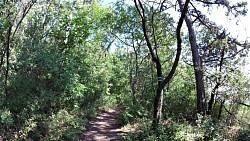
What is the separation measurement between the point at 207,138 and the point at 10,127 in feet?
20.0

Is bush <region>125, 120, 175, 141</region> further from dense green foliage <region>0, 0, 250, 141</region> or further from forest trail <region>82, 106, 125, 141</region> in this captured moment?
forest trail <region>82, 106, 125, 141</region>

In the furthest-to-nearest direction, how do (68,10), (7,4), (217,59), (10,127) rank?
1. (217,59)
2. (68,10)
3. (7,4)
4. (10,127)

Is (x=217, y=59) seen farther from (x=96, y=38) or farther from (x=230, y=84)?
(x=96, y=38)

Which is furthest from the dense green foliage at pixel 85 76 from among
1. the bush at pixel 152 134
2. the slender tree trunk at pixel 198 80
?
the slender tree trunk at pixel 198 80

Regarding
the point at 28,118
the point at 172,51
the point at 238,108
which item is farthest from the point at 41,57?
the point at 238,108

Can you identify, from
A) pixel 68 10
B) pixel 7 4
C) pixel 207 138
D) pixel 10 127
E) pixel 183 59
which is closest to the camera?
pixel 10 127

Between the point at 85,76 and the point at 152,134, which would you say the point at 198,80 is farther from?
the point at 85,76

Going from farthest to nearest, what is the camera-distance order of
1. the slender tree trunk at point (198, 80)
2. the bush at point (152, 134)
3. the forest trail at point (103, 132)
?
the slender tree trunk at point (198, 80), the forest trail at point (103, 132), the bush at point (152, 134)

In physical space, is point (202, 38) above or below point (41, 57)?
above

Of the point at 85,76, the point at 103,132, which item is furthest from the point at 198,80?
the point at 85,76

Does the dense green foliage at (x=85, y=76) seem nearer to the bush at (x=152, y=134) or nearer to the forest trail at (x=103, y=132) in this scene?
the bush at (x=152, y=134)

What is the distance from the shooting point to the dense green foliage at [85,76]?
833 centimetres

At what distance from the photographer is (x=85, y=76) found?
1264cm

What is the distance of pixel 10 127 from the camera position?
7.63 metres
